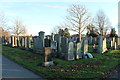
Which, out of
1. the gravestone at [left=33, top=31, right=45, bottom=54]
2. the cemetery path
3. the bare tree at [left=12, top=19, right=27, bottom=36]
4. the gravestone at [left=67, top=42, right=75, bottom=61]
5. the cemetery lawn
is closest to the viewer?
the cemetery path

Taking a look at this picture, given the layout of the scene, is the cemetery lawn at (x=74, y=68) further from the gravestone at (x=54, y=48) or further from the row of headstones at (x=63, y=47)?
the gravestone at (x=54, y=48)

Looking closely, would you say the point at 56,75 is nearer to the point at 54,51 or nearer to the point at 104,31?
the point at 54,51

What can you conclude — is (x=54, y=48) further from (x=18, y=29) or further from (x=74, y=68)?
(x=18, y=29)

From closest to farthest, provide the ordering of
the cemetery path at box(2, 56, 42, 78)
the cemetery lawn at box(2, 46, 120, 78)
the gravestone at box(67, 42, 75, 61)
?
the cemetery path at box(2, 56, 42, 78), the cemetery lawn at box(2, 46, 120, 78), the gravestone at box(67, 42, 75, 61)

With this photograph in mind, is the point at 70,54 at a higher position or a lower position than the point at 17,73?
higher

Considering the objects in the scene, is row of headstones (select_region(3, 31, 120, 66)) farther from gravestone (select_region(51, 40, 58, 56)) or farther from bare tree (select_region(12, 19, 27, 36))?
bare tree (select_region(12, 19, 27, 36))

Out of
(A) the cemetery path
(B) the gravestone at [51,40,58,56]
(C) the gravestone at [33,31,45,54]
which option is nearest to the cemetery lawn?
(A) the cemetery path

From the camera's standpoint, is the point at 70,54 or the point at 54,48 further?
the point at 54,48

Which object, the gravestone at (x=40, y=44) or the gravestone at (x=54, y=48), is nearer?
the gravestone at (x=54, y=48)

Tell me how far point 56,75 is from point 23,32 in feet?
151

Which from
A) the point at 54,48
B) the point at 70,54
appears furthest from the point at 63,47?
the point at 54,48

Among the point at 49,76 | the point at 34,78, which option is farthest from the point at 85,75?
the point at 34,78

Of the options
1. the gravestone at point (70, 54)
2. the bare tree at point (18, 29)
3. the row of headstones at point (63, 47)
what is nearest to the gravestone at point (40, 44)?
the row of headstones at point (63, 47)

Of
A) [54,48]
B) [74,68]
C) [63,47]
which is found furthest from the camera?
[54,48]
